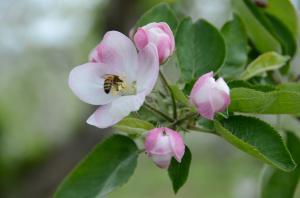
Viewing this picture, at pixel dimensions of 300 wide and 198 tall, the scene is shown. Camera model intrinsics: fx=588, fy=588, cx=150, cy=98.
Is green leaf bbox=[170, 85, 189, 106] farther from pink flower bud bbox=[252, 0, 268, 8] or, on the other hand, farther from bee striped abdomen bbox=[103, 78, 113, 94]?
pink flower bud bbox=[252, 0, 268, 8]

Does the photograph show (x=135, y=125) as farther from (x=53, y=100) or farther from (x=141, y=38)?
(x=53, y=100)

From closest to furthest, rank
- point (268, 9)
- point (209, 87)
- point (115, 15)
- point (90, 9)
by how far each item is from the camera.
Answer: point (209, 87)
point (268, 9)
point (115, 15)
point (90, 9)

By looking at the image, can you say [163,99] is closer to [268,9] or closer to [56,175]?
[268,9]

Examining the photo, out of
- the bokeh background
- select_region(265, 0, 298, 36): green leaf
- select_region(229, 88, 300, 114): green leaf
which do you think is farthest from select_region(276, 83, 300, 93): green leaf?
the bokeh background

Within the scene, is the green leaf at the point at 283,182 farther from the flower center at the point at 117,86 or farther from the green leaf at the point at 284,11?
the flower center at the point at 117,86

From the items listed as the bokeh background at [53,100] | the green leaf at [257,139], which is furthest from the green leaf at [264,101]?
the bokeh background at [53,100]

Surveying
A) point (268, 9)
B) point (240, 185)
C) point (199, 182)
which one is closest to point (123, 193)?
point (199, 182)
